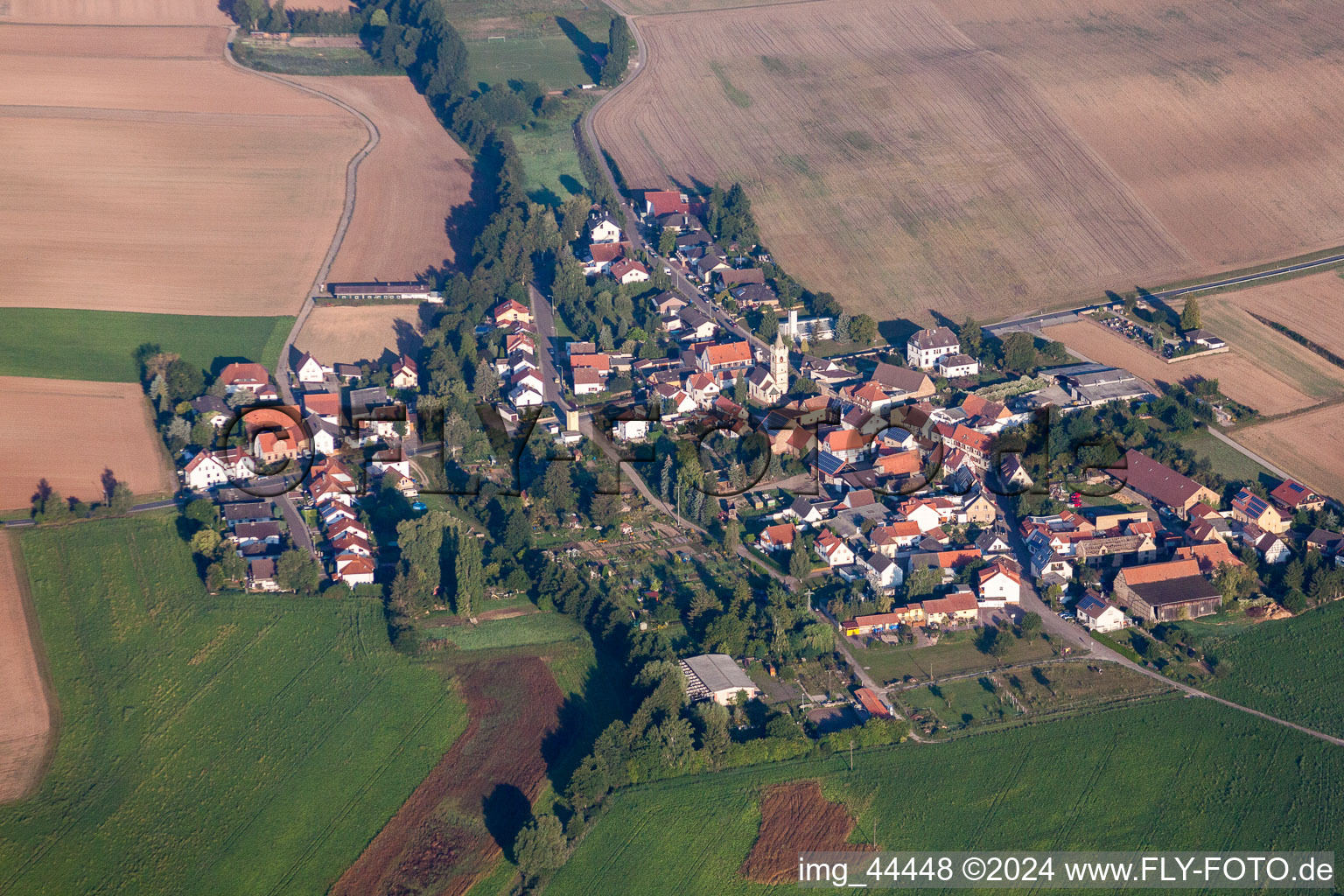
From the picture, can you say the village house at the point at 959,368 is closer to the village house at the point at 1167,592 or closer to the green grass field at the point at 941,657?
the village house at the point at 1167,592

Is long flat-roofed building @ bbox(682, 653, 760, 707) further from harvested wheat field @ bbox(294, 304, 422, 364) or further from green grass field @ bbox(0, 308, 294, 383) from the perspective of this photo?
green grass field @ bbox(0, 308, 294, 383)

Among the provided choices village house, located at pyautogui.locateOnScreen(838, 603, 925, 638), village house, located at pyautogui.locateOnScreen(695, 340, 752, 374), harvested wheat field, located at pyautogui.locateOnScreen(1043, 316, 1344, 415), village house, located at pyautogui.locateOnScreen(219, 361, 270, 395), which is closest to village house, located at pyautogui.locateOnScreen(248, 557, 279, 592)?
village house, located at pyautogui.locateOnScreen(219, 361, 270, 395)

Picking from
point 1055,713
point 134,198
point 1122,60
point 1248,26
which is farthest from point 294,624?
point 1248,26

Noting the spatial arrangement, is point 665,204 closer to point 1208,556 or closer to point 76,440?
point 76,440

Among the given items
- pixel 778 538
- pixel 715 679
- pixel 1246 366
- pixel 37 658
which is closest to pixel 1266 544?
pixel 778 538

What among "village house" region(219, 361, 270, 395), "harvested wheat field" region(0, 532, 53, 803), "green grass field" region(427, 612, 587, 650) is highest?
"green grass field" region(427, 612, 587, 650)

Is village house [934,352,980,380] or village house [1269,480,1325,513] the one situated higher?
village house [1269,480,1325,513]

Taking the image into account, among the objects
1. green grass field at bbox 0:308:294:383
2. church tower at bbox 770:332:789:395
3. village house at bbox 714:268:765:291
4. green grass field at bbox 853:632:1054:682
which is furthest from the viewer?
village house at bbox 714:268:765:291
